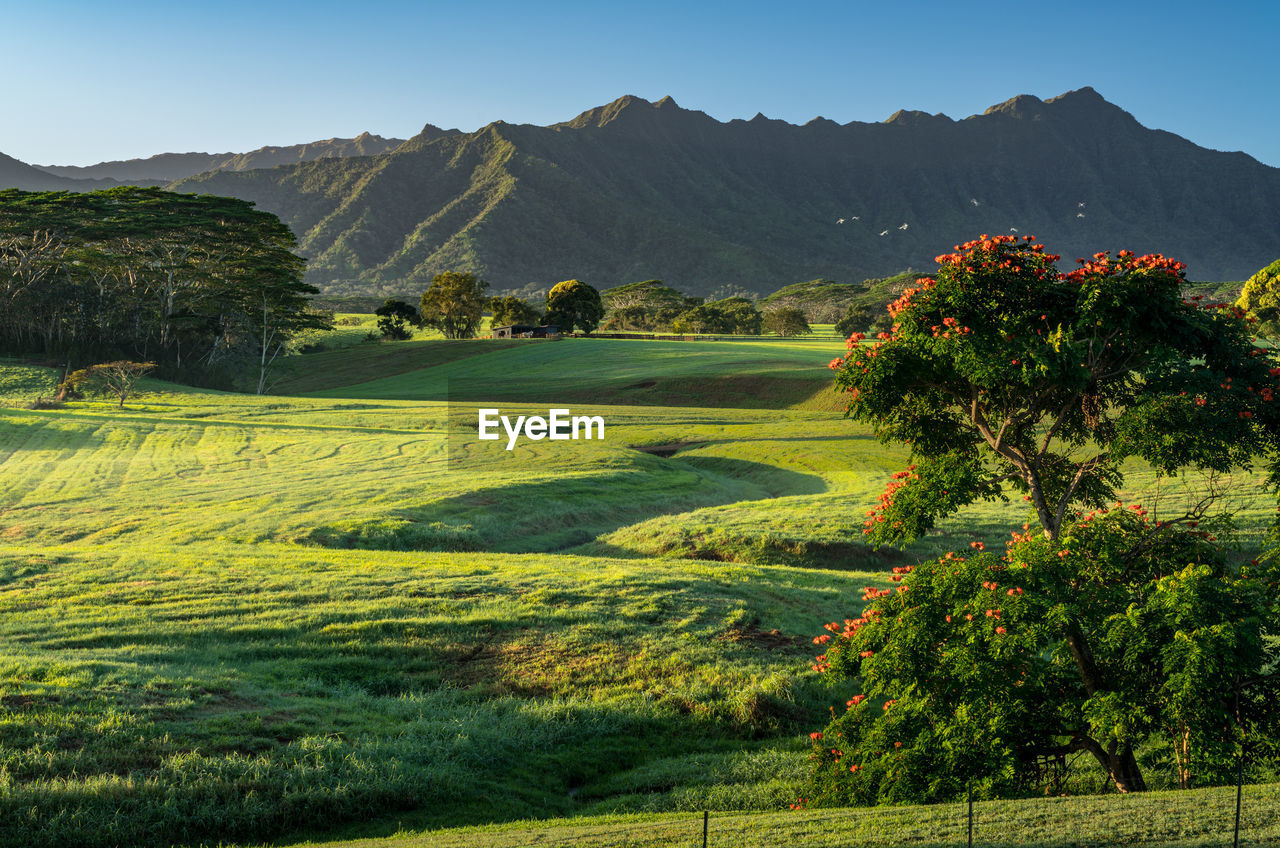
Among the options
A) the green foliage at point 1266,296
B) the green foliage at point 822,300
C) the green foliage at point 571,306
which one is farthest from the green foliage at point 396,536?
the green foliage at point 822,300

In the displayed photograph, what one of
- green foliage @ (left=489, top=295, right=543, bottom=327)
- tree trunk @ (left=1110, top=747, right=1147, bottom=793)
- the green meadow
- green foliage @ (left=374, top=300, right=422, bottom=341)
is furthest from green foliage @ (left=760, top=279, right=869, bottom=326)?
tree trunk @ (left=1110, top=747, right=1147, bottom=793)

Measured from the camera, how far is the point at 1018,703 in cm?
1084

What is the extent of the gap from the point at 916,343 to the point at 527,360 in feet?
259

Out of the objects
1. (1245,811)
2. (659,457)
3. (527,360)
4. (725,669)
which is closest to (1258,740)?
(1245,811)

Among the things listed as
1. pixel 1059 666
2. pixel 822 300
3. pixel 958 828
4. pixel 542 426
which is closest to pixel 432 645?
pixel 958 828

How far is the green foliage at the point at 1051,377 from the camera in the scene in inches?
450

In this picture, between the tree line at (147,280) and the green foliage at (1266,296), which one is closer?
the green foliage at (1266,296)

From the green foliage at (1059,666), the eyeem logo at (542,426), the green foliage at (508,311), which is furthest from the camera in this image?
the green foliage at (508,311)

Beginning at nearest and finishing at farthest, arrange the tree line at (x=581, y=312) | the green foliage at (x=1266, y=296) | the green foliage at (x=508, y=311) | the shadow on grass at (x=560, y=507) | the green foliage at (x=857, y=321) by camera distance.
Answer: the shadow on grass at (x=560, y=507) → the green foliage at (x=1266, y=296) → the tree line at (x=581, y=312) → the green foliage at (x=857, y=321) → the green foliage at (x=508, y=311)

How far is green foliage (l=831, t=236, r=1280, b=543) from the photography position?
11422 millimetres

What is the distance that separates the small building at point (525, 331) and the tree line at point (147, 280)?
31.7 meters

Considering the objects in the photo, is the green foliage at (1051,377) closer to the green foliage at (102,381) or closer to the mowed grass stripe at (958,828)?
the mowed grass stripe at (958,828)

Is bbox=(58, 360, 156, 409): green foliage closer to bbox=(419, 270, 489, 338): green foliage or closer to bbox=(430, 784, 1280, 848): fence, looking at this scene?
bbox=(419, 270, 489, 338): green foliage

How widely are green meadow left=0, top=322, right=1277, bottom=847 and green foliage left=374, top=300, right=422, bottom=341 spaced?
3133 inches
